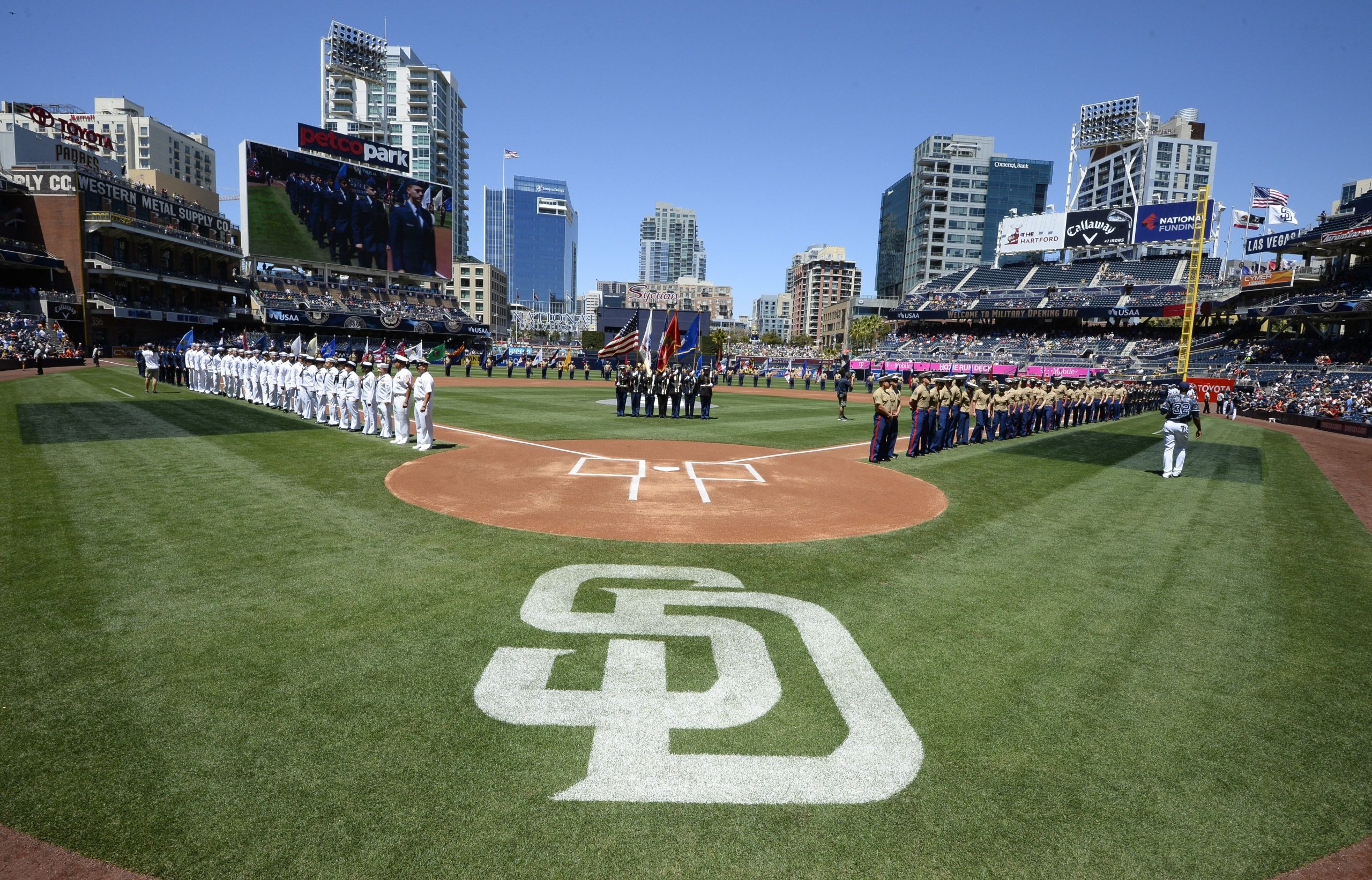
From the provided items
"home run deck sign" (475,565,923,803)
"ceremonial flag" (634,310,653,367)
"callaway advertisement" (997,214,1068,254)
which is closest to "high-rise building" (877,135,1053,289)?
"callaway advertisement" (997,214,1068,254)

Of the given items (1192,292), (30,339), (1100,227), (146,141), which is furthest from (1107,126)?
(146,141)

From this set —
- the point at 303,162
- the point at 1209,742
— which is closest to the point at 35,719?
the point at 1209,742

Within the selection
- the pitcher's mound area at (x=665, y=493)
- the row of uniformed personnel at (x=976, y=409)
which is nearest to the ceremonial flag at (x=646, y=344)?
the row of uniformed personnel at (x=976, y=409)

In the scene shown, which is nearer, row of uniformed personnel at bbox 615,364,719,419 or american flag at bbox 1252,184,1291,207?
row of uniformed personnel at bbox 615,364,719,419

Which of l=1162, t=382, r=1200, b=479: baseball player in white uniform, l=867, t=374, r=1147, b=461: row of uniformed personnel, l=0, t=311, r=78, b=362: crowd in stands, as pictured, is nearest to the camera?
l=1162, t=382, r=1200, b=479: baseball player in white uniform

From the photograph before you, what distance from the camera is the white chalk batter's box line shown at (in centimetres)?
1217

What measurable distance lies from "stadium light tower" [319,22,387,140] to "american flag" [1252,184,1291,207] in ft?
369

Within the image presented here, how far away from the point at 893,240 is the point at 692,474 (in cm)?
15415

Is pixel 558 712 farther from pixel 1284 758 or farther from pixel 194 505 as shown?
pixel 194 505

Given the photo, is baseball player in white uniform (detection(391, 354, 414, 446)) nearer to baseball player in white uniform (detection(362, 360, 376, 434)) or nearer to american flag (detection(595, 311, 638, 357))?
baseball player in white uniform (detection(362, 360, 376, 434))

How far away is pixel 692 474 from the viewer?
13.7 m

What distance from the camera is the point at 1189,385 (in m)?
15.3

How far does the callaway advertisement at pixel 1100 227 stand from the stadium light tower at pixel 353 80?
101170mm

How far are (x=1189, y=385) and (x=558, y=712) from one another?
1650cm
